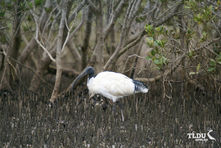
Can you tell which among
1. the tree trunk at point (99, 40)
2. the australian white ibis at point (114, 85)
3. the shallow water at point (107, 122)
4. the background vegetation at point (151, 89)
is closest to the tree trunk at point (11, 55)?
the background vegetation at point (151, 89)

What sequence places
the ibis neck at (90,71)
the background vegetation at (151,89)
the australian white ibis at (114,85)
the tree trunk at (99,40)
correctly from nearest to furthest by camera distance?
the background vegetation at (151,89) → the australian white ibis at (114,85) → the ibis neck at (90,71) → the tree trunk at (99,40)

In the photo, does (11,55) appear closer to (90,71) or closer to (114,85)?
(90,71)

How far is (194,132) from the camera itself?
5.98m

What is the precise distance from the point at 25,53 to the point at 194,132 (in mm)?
5194

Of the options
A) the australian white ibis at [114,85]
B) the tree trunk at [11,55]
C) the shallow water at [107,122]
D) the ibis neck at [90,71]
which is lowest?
the shallow water at [107,122]

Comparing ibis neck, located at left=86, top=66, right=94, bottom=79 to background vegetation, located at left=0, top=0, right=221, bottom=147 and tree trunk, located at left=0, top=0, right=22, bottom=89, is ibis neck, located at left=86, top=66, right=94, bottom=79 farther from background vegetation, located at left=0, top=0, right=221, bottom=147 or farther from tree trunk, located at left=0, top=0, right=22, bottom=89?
tree trunk, located at left=0, top=0, right=22, bottom=89

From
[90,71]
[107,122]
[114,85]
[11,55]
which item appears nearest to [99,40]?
[90,71]

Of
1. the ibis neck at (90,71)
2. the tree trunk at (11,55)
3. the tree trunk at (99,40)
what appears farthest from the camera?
the tree trunk at (99,40)

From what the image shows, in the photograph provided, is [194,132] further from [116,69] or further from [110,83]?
[116,69]

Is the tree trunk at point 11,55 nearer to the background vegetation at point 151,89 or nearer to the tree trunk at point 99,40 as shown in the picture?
the background vegetation at point 151,89

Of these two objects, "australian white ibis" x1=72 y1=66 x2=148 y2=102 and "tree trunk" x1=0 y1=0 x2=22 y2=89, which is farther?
"tree trunk" x1=0 y1=0 x2=22 y2=89

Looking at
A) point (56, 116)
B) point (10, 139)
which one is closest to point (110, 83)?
point (56, 116)

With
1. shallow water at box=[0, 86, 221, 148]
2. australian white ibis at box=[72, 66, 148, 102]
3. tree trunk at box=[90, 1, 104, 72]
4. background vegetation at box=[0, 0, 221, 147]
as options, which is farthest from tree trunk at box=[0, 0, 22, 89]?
australian white ibis at box=[72, 66, 148, 102]


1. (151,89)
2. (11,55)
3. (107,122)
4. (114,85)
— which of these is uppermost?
(11,55)
